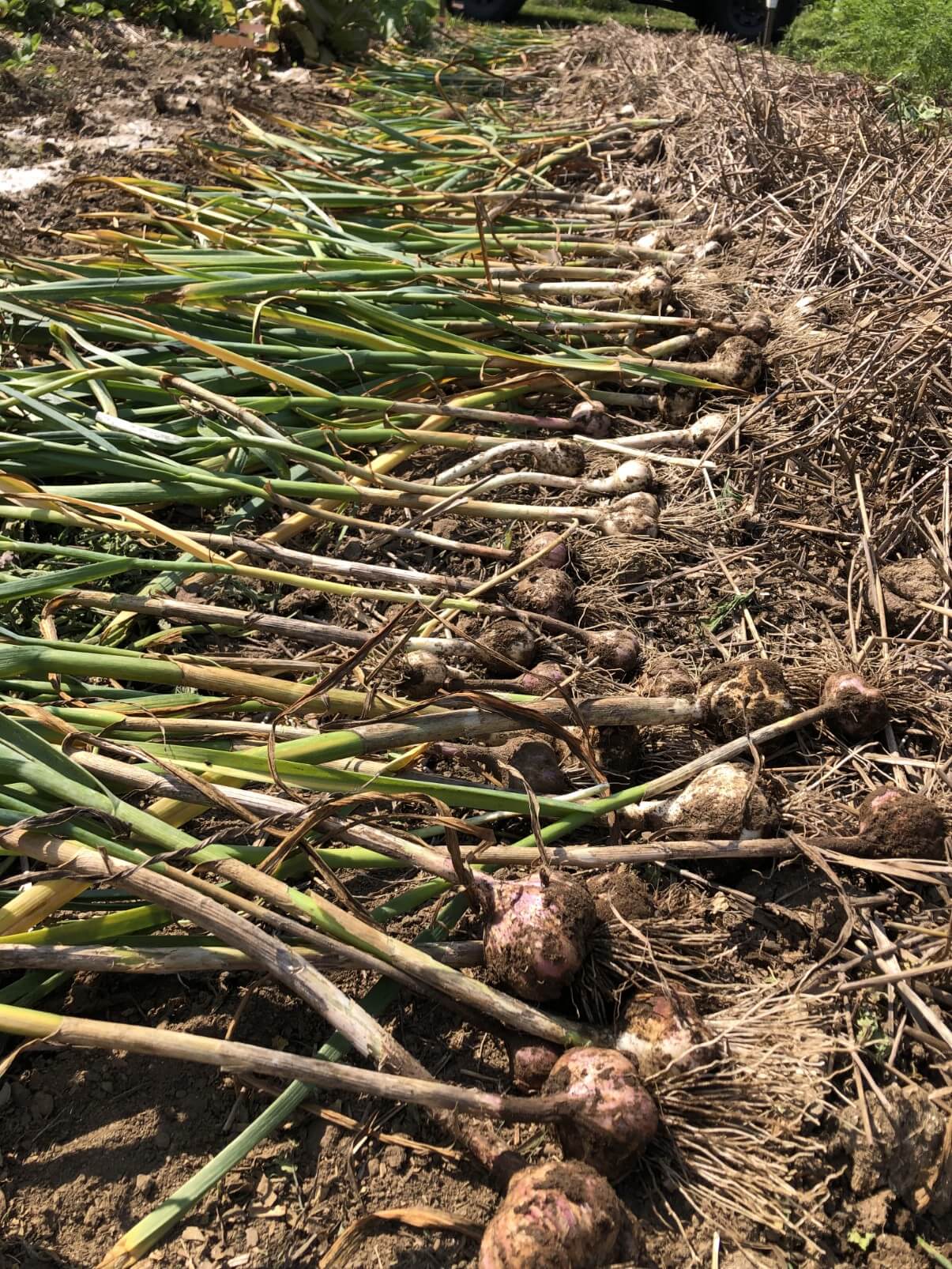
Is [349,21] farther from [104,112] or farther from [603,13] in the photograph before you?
[603,13]

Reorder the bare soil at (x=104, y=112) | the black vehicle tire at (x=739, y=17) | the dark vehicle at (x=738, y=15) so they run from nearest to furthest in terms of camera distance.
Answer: the bare soil at (x=104, y=112) → the dark vehicle at (x=738, y=15) → the black vehicle tire at (x=739, y=17)

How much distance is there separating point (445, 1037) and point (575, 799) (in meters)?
0.46

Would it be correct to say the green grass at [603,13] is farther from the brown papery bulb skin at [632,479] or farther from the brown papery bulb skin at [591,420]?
the brown papery bulb skin at [632,479]

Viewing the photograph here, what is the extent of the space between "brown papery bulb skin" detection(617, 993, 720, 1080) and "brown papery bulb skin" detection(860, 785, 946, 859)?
0.46 metres

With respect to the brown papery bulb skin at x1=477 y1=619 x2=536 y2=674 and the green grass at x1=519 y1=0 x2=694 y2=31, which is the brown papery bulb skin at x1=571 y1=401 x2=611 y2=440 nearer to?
the brown papery bulb skin at x1=477 y1=619 x2=536 y2=674

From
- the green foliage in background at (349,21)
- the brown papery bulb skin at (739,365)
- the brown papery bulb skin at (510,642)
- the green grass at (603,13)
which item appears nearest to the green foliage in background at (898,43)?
the brown papery bulb skin at (739,365)

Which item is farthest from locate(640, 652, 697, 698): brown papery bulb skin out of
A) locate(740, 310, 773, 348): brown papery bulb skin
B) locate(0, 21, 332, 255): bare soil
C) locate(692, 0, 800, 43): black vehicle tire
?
locate(692, 0, 800, 43): black vehicle tire

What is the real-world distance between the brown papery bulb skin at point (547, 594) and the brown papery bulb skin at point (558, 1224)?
1.12 meters

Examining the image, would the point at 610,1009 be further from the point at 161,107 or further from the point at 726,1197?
the point at 161,107

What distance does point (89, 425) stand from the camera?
227cm

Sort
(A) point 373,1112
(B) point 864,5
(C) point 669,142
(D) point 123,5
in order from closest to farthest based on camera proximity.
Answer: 1. (A) point 373,1112
2. (C) point 669,142
3. (B) point 864,5
4. (D) point 123,5

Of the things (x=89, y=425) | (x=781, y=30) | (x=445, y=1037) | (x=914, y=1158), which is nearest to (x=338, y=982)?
(x=445, y=1037)

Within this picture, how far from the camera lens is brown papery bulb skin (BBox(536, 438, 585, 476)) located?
2.50 metres

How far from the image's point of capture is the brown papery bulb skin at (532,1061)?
1.36m
